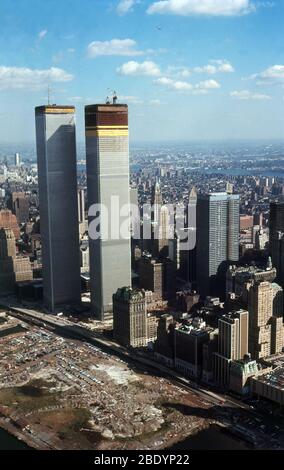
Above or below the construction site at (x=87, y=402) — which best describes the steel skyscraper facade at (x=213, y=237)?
above

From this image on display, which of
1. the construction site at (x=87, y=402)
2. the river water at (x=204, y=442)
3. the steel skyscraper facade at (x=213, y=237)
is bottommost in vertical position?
the river water at (x=204, y=442)

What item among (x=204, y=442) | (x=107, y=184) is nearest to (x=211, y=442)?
(x=204, y=442)

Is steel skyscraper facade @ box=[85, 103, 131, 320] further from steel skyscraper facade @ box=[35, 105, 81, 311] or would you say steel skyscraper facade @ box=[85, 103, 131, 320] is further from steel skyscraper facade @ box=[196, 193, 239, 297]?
steel skyscraper facade @ box=[196, 193, 239, 297]

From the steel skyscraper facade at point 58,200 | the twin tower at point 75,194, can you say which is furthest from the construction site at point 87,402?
the steel skyscraper facade at point 58,200

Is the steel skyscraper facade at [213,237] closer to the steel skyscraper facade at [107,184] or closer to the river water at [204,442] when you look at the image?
the steel skyscraper facade at [107,184]

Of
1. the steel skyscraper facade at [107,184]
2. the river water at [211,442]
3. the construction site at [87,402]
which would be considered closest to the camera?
the river water at [211,442]

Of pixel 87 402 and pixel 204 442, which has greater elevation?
pixel 87 402

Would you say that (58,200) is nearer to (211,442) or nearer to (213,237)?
(213,237)

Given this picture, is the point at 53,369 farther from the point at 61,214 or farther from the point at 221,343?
the point at 61,214
